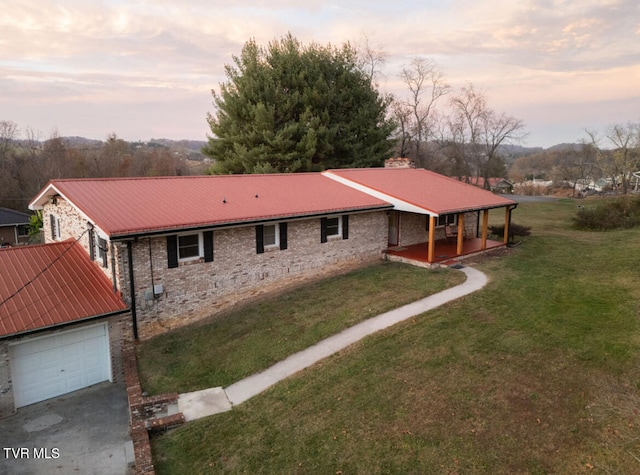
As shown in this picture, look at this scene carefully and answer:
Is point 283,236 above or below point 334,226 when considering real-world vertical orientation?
below

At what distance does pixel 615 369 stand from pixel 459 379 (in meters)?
3.19

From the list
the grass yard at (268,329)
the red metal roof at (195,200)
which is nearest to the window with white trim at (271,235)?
the red metal roof at (195,200)

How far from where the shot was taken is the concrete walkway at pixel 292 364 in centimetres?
973

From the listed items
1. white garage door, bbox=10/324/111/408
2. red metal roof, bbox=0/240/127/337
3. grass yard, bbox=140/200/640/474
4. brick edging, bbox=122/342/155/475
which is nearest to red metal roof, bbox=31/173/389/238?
red metal roof, bbox=0/240/127/337

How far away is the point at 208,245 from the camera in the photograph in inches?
539

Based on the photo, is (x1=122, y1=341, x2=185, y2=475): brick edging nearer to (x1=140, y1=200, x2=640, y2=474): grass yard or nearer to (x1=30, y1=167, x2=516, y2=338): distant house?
(x1=140, y1=200, x2=640, y2=474): grass yard

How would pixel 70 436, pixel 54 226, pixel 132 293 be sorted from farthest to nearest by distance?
pixel 54 226 < pixel 132 293 < pixel 70 436

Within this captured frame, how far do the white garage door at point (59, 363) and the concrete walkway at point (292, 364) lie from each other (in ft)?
11.2

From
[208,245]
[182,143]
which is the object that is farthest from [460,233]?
[182,143]

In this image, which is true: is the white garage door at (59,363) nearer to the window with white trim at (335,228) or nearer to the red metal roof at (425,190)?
the window with white trim at (335,228)

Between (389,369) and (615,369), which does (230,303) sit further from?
(615,369)

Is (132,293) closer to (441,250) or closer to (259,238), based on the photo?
(259,238)

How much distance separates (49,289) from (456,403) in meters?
10.7

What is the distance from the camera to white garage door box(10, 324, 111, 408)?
35.0 ft
